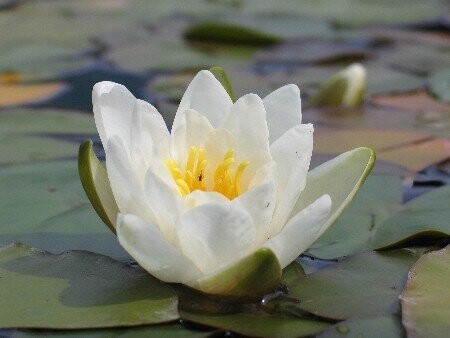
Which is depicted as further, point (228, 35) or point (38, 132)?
point (228, 35)

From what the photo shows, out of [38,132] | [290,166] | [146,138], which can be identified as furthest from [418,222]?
[38,132]

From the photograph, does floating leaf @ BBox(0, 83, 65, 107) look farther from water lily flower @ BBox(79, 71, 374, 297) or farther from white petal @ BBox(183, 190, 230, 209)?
white petal @ BBox(183, 190, 230, 209)

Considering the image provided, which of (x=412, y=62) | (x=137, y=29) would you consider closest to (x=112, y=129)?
(x=412, y=62)

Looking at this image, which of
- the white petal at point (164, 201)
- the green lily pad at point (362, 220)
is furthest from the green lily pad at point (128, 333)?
the green lily pad at point (362, 220)

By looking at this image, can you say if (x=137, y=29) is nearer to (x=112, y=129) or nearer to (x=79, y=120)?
(x=79, y=120)

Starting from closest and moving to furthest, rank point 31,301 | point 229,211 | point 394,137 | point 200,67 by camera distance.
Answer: point 229,211
point 31,301
point 394,137
point 200,67

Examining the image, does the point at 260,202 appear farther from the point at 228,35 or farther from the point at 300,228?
the point at 228,35
